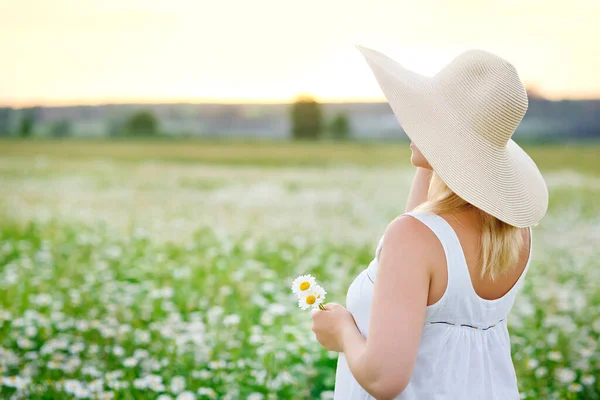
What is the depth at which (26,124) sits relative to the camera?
37.0 ft

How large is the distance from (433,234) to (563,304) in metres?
3.52

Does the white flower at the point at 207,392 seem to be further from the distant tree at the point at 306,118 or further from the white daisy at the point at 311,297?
the distant tree at the point at 306,118

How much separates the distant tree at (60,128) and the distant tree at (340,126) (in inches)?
181

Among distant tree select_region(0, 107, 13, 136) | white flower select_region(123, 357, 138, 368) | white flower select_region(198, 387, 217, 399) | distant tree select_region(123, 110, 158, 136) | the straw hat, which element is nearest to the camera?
the straw hat

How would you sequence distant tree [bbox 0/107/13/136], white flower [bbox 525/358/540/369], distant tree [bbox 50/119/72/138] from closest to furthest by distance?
white flower [bbox 525/358/540/369] < distant tree [bbox 0/107/13/136] < distant tree [bbox 50/119/72/138]

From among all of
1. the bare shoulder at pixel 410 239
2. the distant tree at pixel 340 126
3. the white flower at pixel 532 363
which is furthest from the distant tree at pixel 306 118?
the bare shoulder at pixel 410 239

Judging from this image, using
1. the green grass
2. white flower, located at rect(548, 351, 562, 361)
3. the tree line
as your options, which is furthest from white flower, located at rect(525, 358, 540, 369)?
the green grass

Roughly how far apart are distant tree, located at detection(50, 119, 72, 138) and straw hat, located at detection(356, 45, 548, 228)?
35.9 ft

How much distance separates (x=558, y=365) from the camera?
3.60 metres

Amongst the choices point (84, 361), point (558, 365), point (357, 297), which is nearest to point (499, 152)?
point (357, 297)

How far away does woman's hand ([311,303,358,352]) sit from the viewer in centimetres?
166

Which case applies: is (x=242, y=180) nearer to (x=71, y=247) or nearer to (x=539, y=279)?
(x=71, y=247)

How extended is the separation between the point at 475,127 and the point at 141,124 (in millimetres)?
11479

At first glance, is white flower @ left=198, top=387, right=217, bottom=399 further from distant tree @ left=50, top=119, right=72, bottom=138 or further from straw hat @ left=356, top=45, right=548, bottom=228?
distant tree @ left=50, top=119, right=72, bottom=138
